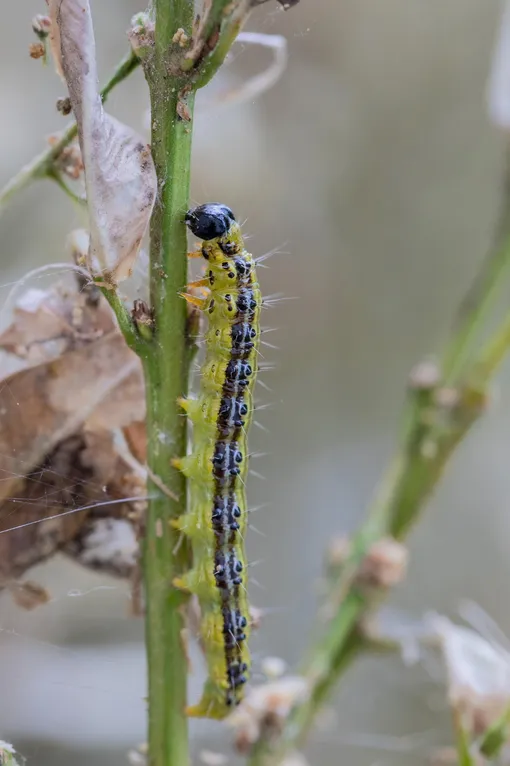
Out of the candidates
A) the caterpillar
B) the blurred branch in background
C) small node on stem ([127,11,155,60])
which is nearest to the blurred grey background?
the blurred branch in background

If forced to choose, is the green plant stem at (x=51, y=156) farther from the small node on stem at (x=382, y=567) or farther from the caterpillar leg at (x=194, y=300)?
the small node on stem at (x=382, y=567)

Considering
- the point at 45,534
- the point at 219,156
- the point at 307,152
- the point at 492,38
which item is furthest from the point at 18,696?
the point at 492,38

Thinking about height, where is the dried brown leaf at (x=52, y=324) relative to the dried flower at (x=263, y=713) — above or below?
above

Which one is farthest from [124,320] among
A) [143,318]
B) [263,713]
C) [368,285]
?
[368,285]

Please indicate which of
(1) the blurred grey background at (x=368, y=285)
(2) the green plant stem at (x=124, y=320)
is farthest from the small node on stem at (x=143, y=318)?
(1) the blurred grey background at (x=368, y=285)

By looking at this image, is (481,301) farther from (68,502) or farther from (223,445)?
(68,502)
